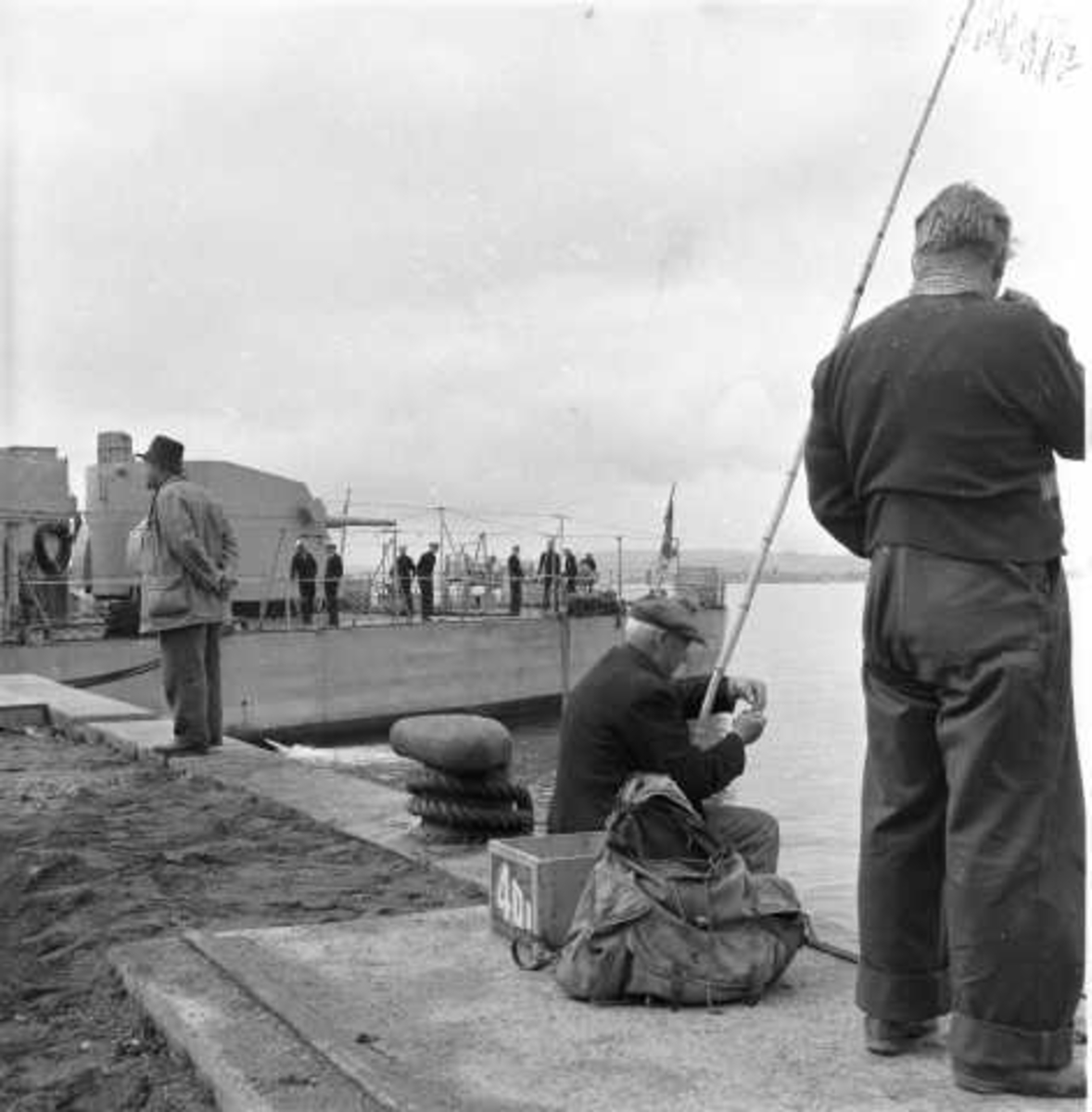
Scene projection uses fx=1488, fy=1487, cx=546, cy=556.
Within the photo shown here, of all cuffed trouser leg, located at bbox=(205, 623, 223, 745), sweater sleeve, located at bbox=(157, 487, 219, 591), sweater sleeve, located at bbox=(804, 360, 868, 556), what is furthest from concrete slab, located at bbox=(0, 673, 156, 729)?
sweater sleeve, located at bbox=(804, 360, 868, 556)

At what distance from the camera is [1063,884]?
287 cm

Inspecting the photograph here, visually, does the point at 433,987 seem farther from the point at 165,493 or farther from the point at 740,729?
the point at 165,493

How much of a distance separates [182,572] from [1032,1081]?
21.5 feet

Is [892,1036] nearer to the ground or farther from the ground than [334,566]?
nearer to the ground

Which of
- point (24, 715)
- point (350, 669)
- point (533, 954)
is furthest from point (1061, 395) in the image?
point (350, 669)

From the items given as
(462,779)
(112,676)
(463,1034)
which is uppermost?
(462,779)

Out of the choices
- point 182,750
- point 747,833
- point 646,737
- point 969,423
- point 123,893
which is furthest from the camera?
point 182,750

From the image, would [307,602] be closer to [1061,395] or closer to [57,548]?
[57,548]

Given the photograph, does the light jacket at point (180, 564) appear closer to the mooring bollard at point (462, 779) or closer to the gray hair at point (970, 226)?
the mooring bollard at point (462, 779)

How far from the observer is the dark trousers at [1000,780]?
113 inches

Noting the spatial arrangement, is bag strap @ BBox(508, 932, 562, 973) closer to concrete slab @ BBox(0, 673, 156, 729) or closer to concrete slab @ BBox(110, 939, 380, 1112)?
concrete slab @ BBox(110, 939, 380, 1112)

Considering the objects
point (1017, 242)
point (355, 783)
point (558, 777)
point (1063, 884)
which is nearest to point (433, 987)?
point (558, 777)

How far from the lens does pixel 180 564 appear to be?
8.62m

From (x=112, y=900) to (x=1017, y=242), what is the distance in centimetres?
367
